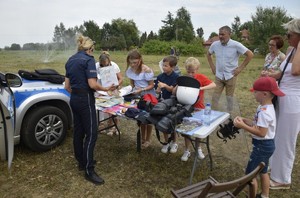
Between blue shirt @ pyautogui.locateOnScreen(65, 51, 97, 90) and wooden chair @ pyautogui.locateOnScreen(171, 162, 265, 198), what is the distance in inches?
59.6

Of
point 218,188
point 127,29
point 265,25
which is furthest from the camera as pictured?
point 127,29

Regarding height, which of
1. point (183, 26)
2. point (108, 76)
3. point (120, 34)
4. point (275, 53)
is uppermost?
point (183, 26)

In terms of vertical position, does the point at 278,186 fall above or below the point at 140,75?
below

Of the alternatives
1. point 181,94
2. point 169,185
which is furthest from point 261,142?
point 169,185

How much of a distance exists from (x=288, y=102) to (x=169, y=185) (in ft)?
5.56

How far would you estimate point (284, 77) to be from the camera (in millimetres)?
2824

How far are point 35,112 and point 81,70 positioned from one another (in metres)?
1.30

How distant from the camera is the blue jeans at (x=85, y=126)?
Answer: 117 inches

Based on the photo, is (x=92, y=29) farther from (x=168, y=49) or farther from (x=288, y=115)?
(x=288, y=115)

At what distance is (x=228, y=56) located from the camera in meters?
4.90

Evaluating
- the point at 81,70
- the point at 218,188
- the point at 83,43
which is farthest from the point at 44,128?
the point at 218,188

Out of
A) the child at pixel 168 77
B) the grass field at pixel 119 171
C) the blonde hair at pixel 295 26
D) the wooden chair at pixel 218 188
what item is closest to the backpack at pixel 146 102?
the child at pixel 168 77

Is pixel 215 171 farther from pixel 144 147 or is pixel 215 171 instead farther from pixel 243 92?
pixel 243 92

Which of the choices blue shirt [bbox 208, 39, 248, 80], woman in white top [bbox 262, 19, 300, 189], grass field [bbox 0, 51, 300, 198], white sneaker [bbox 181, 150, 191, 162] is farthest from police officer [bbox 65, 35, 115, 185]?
blue shirt [bbox 208, 39, 248, 80]
